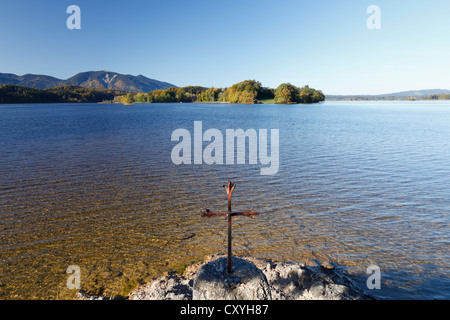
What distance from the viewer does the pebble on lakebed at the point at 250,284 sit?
571 centimetres

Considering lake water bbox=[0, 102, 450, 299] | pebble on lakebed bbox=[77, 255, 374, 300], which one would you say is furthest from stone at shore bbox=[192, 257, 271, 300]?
lake water bbox=[0, 102, 450, 299]

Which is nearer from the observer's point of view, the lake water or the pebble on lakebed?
the pebble on lakebed

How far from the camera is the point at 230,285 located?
574 centimetres

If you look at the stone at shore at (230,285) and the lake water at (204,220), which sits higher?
the stone at shore at (230,285)

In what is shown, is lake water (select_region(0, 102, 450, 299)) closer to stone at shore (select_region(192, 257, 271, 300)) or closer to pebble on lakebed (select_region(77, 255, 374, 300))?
pebble on lakebed (select_region(77, 255, 374, 300))

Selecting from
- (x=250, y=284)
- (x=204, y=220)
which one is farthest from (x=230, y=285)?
(x=204, y=220)

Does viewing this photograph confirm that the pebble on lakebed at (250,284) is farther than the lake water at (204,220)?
No

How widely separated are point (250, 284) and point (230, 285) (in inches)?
18.9

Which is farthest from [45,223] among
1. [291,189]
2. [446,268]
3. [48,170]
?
[446,268]

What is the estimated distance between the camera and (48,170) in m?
23.0

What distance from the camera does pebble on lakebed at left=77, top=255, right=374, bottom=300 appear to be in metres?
5.71

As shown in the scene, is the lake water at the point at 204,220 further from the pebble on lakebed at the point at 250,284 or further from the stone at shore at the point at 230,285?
the stone at shore at the point at 230,285

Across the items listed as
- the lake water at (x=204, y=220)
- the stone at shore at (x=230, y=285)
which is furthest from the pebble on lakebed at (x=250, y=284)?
the lake water at (x=204, y=220)

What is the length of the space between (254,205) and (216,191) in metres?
3.66
